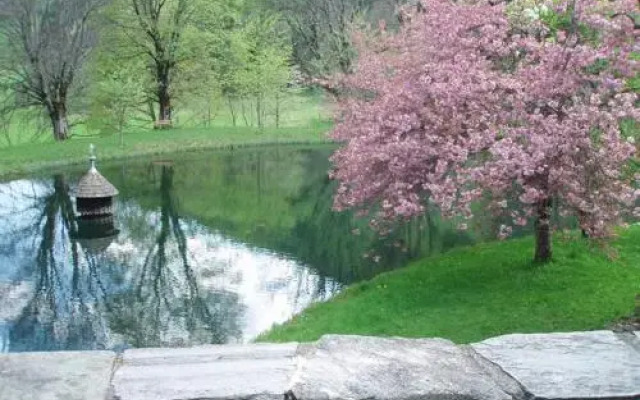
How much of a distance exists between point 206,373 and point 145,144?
3610cm

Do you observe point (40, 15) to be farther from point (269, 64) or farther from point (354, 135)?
point (354, 135)

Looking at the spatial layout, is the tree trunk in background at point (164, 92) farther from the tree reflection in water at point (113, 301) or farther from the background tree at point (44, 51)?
the tree reflection in water at point (113, 301)

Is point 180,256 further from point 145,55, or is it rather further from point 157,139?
point 145,55

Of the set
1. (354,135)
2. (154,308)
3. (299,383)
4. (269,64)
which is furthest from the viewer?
(269,64)

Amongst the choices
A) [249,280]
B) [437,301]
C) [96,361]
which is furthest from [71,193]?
[96,361]

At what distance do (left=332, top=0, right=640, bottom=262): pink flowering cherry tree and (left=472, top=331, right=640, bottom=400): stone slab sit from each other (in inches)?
264

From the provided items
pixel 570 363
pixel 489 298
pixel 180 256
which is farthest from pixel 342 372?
pixel 180 256

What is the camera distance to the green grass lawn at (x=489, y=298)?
1145 cm

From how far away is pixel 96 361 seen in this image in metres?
3.37

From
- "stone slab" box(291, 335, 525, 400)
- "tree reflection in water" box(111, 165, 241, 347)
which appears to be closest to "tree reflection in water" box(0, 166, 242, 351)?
"tree reflection in water" box(111, 165, 241, 347)

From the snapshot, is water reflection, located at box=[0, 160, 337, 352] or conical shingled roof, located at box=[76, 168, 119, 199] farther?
conical shingled roof, located at box=[76, 168, 119, 199]

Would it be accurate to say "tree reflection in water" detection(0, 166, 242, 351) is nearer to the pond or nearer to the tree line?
the pond

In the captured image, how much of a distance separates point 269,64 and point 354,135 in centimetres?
3183

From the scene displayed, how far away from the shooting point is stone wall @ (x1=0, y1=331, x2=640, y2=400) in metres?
3.05
